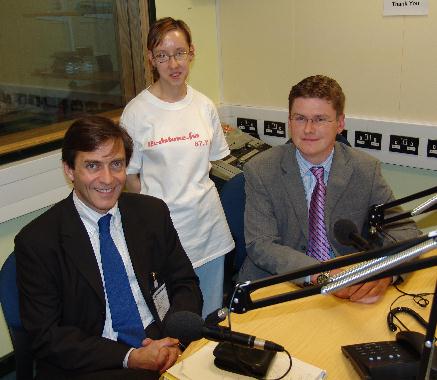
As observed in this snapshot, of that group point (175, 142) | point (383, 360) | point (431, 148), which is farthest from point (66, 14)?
point (383, 360)

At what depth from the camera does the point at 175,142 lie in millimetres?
2070

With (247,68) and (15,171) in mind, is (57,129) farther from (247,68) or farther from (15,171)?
(247,68)

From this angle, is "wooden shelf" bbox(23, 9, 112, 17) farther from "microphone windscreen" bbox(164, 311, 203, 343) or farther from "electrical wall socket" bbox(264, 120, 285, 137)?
"microphone windscreen" bbox(164, 311, 203, 343)

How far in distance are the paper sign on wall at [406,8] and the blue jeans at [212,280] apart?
1.40 metres

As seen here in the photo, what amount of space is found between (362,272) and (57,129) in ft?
6.68

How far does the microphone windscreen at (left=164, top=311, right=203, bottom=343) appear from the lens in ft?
3.50

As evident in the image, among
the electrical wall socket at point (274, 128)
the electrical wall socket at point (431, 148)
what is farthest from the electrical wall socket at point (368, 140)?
the electrical wall socket at point (274, 128)

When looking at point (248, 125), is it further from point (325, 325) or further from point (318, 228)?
point (325, 325)

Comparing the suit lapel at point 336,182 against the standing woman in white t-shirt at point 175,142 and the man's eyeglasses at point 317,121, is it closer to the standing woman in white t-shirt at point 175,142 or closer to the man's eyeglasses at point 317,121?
the man's eyeglasses at point 317,121

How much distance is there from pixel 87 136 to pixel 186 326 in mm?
764

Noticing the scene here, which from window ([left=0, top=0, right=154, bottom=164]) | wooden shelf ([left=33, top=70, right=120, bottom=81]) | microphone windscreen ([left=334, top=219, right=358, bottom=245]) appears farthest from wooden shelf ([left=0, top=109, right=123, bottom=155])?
microphone windscreen ([left=334, top=219, right=358, bottom=245])

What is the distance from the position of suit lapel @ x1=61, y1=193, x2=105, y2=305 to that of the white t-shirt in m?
0.53

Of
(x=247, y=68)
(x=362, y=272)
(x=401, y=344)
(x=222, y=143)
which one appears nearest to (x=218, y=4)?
(x=247, y=68)

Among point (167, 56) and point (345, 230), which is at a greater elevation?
point (167, 56)
